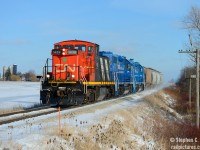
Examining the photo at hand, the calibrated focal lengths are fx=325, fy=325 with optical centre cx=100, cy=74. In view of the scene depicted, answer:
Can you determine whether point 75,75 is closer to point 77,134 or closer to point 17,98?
point 77,134

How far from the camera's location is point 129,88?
38.8 metres

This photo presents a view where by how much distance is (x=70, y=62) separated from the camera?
21547mm

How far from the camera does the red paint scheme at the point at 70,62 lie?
840 inches

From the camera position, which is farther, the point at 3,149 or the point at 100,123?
the point at 100,123

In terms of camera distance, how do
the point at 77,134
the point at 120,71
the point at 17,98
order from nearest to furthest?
the point at 77,134, the point at 120,71, the point at 17,98

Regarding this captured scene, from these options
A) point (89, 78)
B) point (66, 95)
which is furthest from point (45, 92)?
point (89, 78)

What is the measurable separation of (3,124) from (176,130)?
366 inches

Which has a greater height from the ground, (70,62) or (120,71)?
(70,62)

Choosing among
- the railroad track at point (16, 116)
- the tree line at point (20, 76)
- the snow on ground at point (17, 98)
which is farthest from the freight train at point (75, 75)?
the tree line at point (20, 76)

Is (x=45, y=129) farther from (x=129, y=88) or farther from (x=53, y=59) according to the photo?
(x=129, y=88)

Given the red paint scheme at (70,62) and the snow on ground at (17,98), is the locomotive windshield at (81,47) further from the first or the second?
the snow on ground at (17,98)

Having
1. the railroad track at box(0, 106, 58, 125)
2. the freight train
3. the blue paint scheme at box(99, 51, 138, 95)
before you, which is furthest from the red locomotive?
the blue paint scheme at box(99, 51, 138, 95)

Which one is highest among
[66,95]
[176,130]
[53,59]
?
[53,59]

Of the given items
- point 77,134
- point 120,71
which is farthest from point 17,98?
point 77,134
